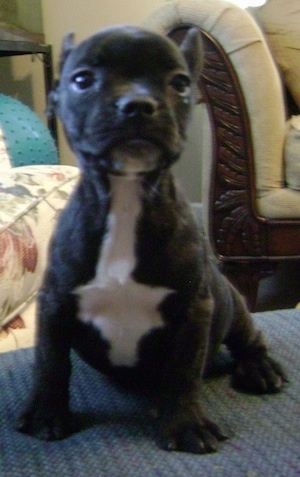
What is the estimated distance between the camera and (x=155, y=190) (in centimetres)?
67

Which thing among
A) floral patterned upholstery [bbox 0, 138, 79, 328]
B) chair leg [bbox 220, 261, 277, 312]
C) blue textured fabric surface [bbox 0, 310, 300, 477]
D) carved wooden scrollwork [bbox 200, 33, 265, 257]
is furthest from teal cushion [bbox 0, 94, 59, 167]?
blue textured fabric surface [bbox 0, 310, 300, 477]

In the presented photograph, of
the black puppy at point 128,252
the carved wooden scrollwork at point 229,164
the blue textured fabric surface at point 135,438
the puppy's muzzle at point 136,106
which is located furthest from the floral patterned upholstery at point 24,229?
the carved wooden scrollwork at point 229,164

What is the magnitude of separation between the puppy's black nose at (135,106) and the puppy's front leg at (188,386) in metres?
0.25

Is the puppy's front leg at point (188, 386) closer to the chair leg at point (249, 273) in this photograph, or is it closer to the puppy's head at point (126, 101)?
the puppy's head at point (126, 101)

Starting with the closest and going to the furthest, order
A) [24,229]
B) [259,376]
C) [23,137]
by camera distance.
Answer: [259,376], [24,229], [23,137]

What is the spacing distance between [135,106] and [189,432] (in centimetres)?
37

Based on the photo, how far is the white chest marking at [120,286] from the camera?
2.21ft

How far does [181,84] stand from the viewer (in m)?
0.65

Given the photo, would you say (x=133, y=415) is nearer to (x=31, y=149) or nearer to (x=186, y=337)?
(x=186, y=337)

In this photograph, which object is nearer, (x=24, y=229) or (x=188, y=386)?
(x=188, y=386)

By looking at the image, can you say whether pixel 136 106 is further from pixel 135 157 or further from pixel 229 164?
pixel 229 164

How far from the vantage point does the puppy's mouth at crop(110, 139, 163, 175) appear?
59 centimetres

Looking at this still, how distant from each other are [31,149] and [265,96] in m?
0.62

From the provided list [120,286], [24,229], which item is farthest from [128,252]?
[24,229]
